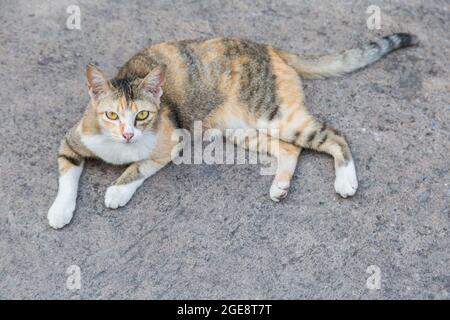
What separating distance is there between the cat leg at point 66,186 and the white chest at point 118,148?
19 centimetres

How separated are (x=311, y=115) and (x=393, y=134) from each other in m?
0.70

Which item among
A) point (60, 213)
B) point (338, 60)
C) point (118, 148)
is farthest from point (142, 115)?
point (338, 60)

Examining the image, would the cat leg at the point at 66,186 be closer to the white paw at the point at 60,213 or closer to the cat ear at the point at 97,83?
the white paw at the point at 60,213

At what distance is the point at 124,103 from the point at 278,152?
1.27 m

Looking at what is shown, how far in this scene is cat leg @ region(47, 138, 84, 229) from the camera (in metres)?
3.89

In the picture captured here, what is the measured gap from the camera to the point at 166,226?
4.01m

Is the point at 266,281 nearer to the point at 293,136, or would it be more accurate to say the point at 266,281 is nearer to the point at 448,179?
the point at 293,136

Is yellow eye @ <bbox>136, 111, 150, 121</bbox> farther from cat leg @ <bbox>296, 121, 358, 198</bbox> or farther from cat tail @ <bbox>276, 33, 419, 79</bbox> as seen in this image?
cat tail @ <bbox>276, 33, 419, 79</bbox>

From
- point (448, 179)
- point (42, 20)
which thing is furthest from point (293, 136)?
point (42, 20)

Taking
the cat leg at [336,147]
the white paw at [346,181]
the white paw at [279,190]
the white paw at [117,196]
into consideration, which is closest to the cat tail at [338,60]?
the cat leg at [336,147]

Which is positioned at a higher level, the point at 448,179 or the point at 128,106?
the point at 128,106

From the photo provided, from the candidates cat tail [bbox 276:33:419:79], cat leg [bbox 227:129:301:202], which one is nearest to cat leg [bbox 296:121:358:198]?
cat leg [bbox 227:129:301:202]

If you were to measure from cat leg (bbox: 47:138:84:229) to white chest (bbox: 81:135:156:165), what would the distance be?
0.61 feet

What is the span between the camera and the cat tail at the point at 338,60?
16.0 feet
